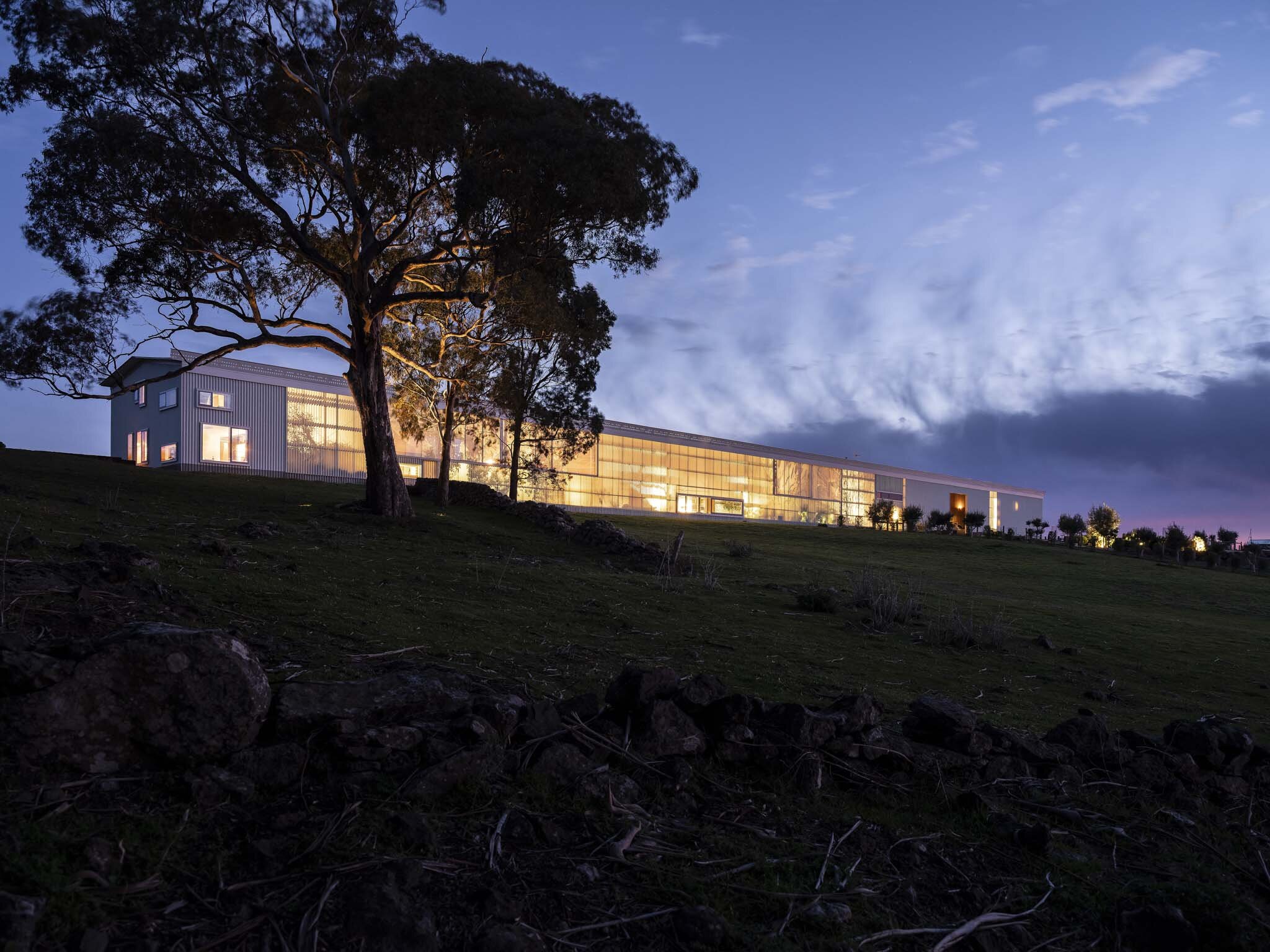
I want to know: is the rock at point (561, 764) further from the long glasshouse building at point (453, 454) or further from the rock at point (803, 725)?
the long glasshouse building at point (453, 454)

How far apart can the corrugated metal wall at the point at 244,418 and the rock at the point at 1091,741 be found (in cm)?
4399

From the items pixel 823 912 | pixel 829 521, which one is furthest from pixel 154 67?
pixel 829 521

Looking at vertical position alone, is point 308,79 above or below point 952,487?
above

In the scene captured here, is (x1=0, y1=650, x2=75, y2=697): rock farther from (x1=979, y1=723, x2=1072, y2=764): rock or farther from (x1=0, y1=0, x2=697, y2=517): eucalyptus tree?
(x1=0, y1=0, x2=697, y2=517): eucalyptus tree

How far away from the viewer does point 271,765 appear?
12.6 feet

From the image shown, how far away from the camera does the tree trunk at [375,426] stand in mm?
22984

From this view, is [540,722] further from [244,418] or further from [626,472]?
[626,472]

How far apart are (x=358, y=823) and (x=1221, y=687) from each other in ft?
39.4

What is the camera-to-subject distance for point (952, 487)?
87.8m

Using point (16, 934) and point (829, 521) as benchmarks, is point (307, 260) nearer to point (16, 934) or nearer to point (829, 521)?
point (16, 934)

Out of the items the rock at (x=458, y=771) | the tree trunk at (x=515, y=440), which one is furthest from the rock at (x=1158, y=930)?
the tree trunk at (x=515, y=440)

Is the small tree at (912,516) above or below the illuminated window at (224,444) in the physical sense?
below

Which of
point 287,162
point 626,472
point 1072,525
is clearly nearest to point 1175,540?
point 1072,525

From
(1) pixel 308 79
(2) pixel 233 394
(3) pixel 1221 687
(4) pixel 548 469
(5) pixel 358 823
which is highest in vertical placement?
(1) pixel 308 79
